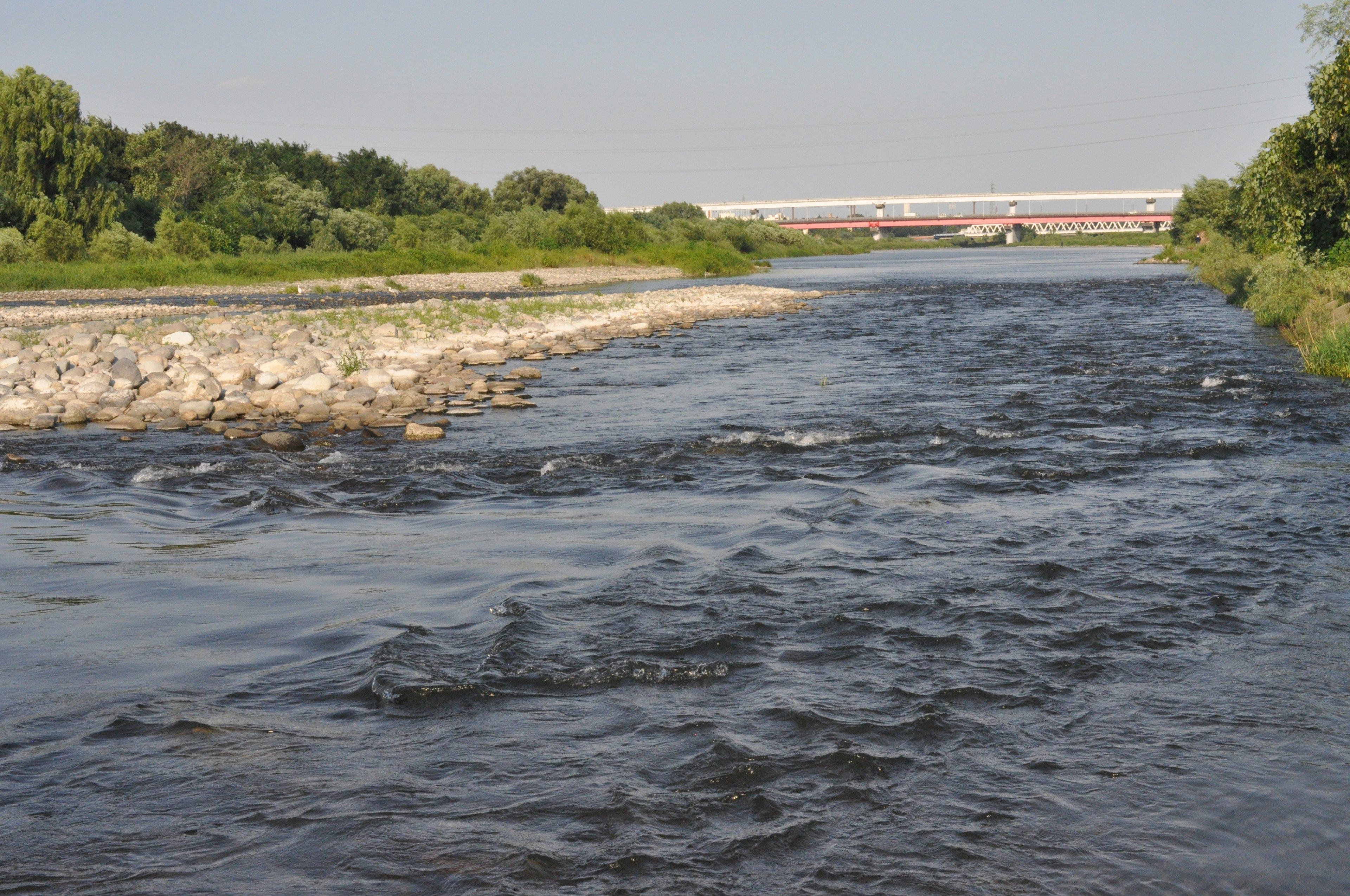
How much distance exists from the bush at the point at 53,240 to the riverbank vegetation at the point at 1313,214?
52938 millimetres

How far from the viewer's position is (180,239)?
2352 inches

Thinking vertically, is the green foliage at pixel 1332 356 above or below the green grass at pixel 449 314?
below

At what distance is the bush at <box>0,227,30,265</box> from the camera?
51.2 meters

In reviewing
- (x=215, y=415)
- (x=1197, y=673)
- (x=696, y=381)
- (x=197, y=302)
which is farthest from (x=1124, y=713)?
(x=197, y=302)

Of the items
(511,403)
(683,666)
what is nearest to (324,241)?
(511,403)

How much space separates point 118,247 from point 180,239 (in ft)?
13.5

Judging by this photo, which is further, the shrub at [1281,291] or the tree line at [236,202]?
the tree line at [236,202]

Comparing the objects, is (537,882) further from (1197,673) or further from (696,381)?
(696,381)

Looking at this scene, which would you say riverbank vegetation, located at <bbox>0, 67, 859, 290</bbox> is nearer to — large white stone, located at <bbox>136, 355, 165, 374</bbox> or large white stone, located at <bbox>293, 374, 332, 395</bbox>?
large white stone, located at <bbox>136, 355, 165, 374</bbox>

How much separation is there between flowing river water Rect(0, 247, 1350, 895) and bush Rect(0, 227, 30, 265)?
43.8m

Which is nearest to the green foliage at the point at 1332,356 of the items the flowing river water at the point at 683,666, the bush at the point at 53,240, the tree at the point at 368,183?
the flowing river water at the point at 683,666

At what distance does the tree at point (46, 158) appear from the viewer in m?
54.2

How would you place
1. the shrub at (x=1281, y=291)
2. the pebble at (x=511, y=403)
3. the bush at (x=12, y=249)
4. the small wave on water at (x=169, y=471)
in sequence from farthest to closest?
the bush at (x=12, y=249) < the shrub at (x=1281, y=291) < the pebble at (x=511, y=403) < the small wave on water at (x=169, y=471)

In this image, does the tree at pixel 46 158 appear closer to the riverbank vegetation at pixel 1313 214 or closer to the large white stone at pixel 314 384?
the large white stone at pixel 314 384
